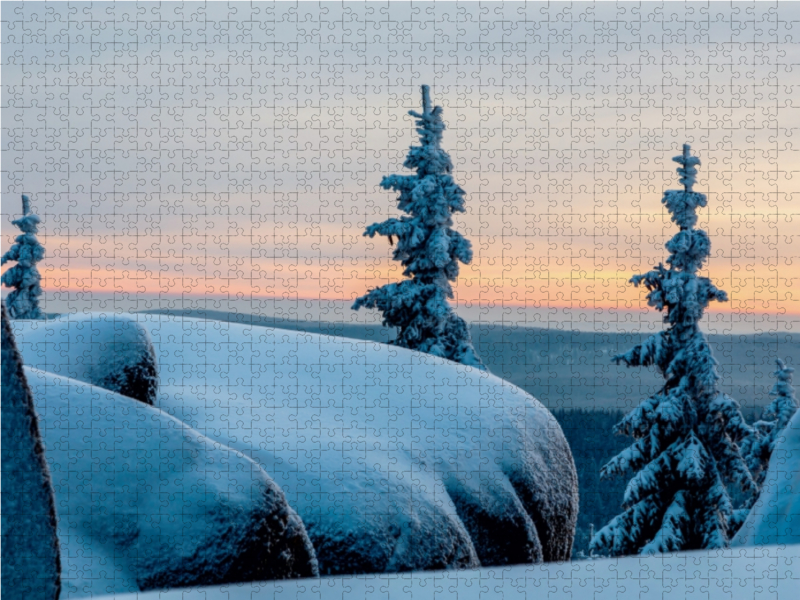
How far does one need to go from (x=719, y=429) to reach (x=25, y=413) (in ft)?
51.4

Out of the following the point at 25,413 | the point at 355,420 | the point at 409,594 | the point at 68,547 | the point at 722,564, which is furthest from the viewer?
the point at 355,420

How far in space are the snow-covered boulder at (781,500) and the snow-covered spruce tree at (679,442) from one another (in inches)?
318

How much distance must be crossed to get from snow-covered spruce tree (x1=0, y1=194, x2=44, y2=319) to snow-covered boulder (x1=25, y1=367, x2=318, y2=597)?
17937 millimetres

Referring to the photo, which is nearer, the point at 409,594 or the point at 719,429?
the point at 409,594

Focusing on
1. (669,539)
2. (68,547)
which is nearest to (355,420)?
(68,547)

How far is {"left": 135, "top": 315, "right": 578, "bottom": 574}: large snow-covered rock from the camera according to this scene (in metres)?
9.16

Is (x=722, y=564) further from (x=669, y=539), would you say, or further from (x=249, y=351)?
(x=669, y=539)

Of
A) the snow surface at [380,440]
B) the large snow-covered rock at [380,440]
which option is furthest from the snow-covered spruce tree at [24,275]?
the snow surface at [380,440]

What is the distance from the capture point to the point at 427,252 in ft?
68.1

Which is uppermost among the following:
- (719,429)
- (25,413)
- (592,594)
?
(25,413)

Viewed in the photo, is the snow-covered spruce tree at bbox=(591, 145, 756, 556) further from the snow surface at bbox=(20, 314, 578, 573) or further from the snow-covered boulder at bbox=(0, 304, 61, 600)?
the snow-covered boulder at bbox=(0, 304, 61, 600)

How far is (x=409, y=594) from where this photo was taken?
5.69 meters

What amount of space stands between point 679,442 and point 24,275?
16.5m

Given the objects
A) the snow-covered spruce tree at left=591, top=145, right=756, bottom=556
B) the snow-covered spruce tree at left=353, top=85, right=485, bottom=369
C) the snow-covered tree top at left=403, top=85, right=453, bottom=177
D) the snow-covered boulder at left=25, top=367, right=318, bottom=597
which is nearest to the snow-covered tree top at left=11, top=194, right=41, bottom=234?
the snow-covered spruce tree at left=353, top=85, right=485, bottom=369
